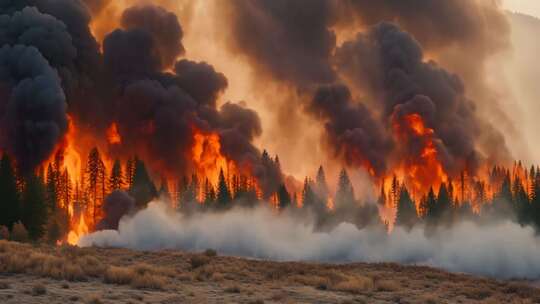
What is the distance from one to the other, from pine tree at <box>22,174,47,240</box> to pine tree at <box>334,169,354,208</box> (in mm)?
51579

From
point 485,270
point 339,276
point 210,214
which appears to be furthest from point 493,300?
point 210,214

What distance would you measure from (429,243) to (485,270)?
13035mm

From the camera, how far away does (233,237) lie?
68.4 meters

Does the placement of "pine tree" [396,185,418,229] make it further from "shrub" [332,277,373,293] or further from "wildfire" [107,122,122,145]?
"shrub" [332,277,373,293]

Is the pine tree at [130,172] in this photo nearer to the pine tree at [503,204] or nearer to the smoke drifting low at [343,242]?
the smoke drifting low at [343,242]

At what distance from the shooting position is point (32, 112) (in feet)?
317

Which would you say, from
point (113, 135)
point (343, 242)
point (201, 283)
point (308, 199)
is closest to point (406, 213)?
point (308, 199)

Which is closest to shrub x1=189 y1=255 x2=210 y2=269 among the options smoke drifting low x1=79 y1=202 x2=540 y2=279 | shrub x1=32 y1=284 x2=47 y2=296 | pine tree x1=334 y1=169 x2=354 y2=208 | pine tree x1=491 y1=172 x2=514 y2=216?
shrub x1=32 y1=284 x2=47 y2=296

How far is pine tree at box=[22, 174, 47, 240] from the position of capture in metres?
69.8

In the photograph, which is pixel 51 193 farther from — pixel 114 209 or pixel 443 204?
pixel 443 204

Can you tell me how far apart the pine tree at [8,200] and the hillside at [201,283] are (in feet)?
106

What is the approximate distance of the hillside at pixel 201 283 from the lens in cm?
2477

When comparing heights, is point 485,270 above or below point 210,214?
below

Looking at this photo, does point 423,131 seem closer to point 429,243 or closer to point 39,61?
point 429,243
